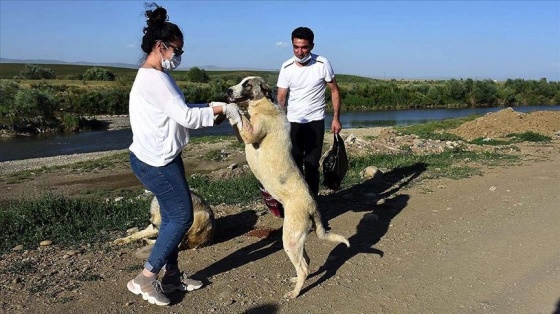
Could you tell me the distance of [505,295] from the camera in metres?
4.52

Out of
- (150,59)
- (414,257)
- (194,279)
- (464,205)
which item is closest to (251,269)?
(194,279)

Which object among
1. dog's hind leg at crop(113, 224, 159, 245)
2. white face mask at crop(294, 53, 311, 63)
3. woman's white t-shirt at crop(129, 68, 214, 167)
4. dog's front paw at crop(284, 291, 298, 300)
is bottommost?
dog's hind leg at crop(113, 224, 159, 245)

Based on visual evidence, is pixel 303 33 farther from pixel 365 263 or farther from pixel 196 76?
pixel 196 76

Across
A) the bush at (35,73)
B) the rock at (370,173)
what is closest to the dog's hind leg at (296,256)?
the rock at (370,173)

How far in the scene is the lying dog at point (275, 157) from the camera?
453 centimetres

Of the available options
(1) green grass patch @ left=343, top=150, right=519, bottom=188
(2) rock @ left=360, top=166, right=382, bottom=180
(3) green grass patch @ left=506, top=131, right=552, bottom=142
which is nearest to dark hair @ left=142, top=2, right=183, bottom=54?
(1) green grass patch @ left=343, top=150, right=519, bottom=188

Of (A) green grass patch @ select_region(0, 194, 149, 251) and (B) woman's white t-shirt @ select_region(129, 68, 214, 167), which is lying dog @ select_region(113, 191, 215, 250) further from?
(B) woman's white t-shirt @ select_region(129, 68, 214, 167)

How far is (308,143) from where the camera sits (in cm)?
635

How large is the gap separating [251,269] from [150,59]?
2.39 metres

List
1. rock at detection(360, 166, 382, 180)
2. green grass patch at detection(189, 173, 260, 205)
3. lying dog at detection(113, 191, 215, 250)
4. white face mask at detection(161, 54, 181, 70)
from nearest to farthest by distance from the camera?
1. white face mask at detection(161, 54, 181, 70)
2. lying dog at detection(113, 191, 215, 250)
3. green grass patch at detection(189, 173, 260, 205)
4. rock at detection(360, 166, 382, 180)

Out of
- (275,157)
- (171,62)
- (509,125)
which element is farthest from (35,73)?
(171,62)

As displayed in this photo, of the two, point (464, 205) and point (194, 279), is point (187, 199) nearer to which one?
point (194, 279)

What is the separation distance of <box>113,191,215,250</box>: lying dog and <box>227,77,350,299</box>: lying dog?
138 cm

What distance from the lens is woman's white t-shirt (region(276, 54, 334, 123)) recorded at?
6234 mm
